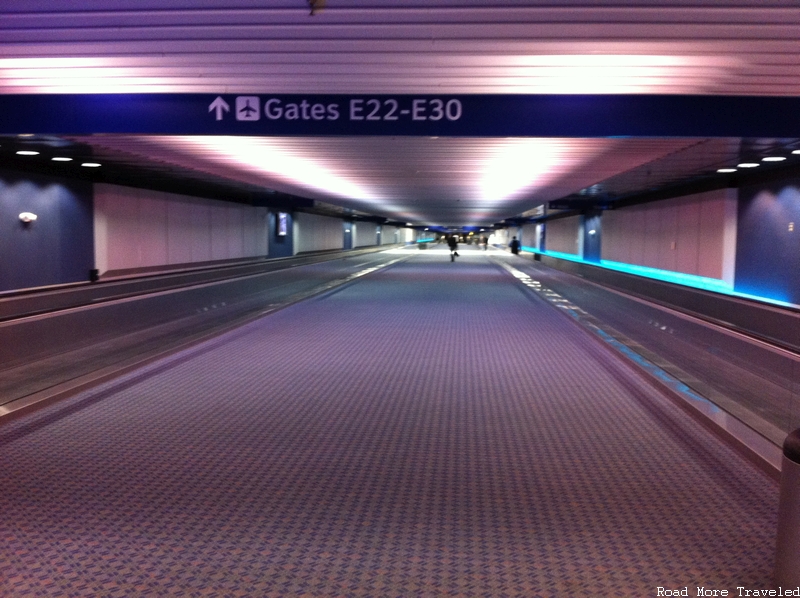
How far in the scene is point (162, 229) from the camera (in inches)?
939

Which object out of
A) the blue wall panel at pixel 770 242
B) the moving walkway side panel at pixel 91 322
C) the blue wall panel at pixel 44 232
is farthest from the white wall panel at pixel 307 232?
the blue wall panel at pixel 770 242

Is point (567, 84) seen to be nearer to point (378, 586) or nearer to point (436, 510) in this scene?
point (436, 510)

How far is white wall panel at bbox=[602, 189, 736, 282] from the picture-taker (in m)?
19.0

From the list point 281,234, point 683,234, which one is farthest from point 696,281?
point 281,234

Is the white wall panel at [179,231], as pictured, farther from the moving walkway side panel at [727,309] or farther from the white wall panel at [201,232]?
the moving walkway side panel at [727,309]

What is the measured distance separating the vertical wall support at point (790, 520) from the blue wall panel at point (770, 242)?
14.1 metres

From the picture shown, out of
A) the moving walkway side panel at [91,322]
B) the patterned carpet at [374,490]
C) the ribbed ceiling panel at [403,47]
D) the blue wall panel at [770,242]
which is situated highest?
the ribbed ceiling panel at [403,47]

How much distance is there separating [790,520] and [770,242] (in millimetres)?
15644

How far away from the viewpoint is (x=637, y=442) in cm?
539

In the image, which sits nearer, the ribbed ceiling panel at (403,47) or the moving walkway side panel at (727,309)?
the ribbed ceiling panel at (403,47)

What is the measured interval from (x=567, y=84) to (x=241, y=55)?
3.82 meters

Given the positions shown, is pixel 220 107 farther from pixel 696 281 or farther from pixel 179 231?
pixel 696 281

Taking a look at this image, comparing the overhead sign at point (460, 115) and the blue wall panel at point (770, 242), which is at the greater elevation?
the overhead sign at point (460, 115)

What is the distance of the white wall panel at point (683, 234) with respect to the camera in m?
19.0
